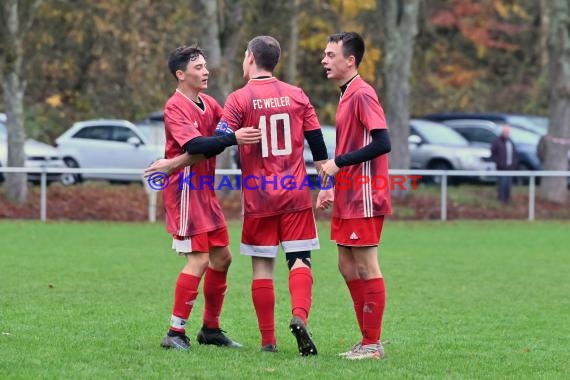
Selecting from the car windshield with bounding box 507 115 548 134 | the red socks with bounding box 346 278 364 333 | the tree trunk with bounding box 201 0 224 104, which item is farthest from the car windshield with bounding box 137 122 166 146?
the red socks with bounding box 346 278 364 333

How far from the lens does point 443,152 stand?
102 feet

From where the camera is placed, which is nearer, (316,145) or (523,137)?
(316,145)

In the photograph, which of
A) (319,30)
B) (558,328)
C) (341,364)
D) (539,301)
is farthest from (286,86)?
(319,30)

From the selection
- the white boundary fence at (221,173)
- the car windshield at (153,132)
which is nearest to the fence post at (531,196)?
the white boundary fence at (221,173)

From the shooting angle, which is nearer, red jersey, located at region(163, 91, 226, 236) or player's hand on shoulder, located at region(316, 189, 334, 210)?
player's hand on shoulder, located at region(316, 189, 334, 210)

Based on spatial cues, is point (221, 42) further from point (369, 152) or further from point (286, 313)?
→ point (369, 152)

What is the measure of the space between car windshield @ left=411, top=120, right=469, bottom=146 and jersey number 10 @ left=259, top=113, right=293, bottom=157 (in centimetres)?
2372

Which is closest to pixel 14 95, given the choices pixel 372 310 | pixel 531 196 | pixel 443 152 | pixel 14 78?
pixel 14 78

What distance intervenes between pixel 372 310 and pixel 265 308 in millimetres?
749

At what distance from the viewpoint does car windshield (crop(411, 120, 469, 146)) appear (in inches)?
1247

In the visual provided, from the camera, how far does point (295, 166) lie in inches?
322

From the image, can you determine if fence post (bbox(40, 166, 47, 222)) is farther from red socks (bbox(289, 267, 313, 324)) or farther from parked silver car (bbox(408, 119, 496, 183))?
red socks (bbox(289, 267, 313, 324))

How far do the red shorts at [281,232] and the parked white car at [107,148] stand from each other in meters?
21.6

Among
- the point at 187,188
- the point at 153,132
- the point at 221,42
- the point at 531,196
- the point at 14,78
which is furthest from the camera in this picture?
the point at 153,132
